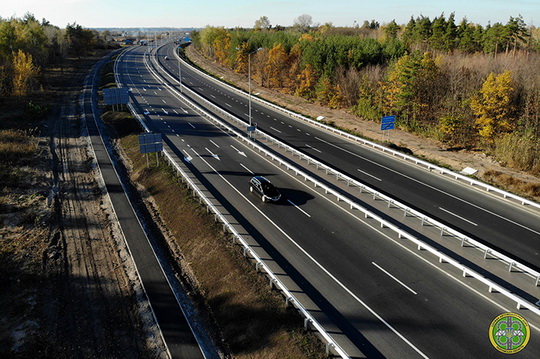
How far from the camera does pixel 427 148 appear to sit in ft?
158

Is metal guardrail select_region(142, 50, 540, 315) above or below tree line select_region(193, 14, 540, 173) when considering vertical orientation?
below

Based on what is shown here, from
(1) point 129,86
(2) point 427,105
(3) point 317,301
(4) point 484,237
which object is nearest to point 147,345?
(3) point 317,301

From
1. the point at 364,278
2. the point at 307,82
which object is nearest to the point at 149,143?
the point at 364,278

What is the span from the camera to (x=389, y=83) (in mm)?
60469

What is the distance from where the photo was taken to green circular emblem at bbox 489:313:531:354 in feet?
53.8

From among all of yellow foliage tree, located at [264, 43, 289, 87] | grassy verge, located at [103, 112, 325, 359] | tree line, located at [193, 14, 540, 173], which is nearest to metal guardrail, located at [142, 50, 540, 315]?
grassy verge, located at [103, 112, 325, 359]

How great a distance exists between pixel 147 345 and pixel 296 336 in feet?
25.8

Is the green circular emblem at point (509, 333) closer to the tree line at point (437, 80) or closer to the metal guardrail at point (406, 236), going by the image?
the metal guardrail at point (406, 236)

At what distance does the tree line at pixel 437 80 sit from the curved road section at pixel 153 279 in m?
38.6

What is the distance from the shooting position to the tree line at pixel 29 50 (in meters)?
71.1

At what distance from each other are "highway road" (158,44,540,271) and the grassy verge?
1564 cm

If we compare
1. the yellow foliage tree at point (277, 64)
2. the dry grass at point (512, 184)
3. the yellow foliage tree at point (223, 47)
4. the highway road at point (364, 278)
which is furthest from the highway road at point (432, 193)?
the yellow foliage tree at point (223, 47)

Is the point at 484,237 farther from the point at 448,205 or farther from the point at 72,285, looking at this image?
the point at 72,285

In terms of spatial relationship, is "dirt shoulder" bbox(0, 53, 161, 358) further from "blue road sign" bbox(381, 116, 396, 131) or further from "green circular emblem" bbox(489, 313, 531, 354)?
"blue road sign" bbox(381, 116, 396, 131)
